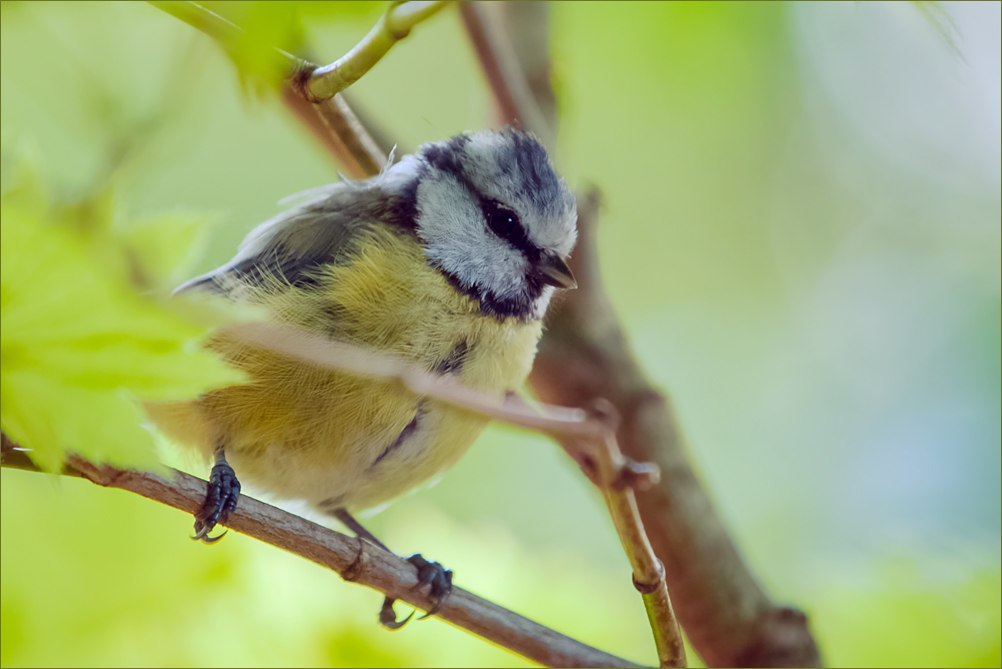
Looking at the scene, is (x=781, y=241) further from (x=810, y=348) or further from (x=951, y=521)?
(x=951, y=521)

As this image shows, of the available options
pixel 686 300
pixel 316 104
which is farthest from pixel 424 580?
pixel 686 300

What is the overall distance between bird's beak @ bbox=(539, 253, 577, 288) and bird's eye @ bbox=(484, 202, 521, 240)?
4 cm

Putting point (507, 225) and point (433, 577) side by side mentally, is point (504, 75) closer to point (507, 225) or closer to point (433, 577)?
point (507, 225)

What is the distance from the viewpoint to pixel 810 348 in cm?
155

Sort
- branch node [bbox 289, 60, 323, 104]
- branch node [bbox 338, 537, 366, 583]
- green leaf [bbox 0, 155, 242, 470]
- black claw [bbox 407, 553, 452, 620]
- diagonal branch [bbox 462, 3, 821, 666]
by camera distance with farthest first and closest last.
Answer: diagonal branch [bbox 462, 3, 821, 666] → black claw [bbox 407, 553, 452, 620] → branch node [bbox 338, 537, 366, 583] → branch node [bbox 289, 60, 323, 104] → green leaf [bbox 0, 155, 242, 470]

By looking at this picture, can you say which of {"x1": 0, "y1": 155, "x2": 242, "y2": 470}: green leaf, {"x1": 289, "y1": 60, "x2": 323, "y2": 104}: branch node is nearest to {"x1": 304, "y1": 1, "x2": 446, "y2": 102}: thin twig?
{"x1": 289, "y1": 60, "x2": 323, "y2": 104}: branch node

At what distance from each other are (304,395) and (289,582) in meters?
0.16

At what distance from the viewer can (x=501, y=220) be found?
2.53ft

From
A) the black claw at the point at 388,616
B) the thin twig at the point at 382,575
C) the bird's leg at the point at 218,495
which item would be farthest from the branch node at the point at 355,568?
the black claw at the point at 388,616

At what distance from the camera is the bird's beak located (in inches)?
29.2

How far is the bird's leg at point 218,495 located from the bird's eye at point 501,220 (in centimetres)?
33

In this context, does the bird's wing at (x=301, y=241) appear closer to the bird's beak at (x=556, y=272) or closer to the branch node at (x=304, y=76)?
the bird's beak at (x=556, y=272)

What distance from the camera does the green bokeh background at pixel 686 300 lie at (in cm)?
44

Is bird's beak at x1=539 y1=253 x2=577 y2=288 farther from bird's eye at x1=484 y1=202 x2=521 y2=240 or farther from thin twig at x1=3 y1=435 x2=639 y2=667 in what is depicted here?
thin twig at x1=3 y1=435 x2=639 y2=667
